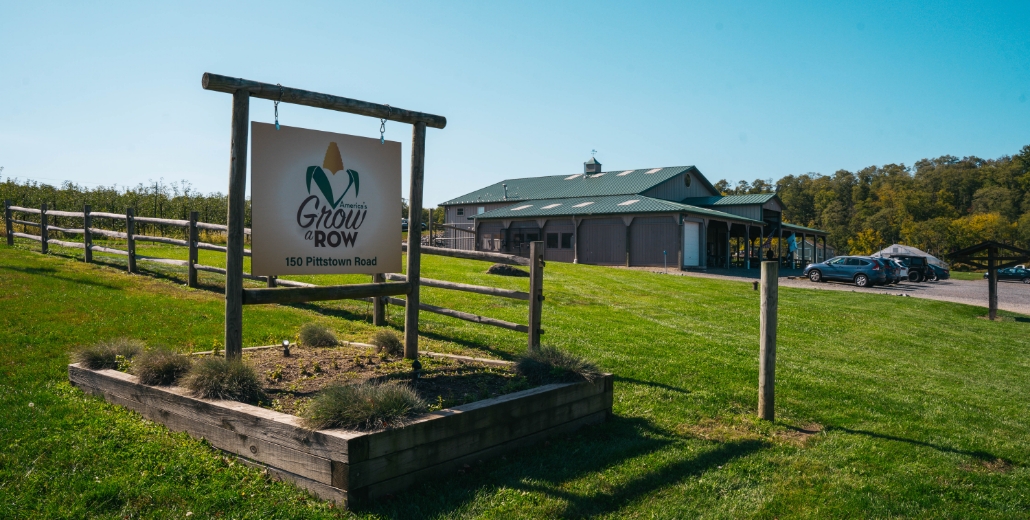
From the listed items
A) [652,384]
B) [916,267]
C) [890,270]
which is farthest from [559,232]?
[652,384]

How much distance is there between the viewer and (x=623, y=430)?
5.44 metres

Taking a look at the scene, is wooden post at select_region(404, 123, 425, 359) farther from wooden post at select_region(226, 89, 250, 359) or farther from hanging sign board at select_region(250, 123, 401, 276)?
wooden post at select_region(226, 89, 250, 359)

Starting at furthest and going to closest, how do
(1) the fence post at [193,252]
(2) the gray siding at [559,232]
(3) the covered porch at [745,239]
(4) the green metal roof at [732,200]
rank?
(4) the green metal roof at [732,200]
(3) the covered porch at [745,239]
(2) the gray siding at [559,232]
(1) the fence post at [193,252]

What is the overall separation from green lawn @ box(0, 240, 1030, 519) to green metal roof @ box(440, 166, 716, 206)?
1078 inches

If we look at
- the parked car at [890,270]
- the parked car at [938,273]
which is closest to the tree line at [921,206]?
the parked car at [938,273]

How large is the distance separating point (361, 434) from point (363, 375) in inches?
73.2

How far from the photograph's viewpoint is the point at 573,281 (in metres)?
18.6

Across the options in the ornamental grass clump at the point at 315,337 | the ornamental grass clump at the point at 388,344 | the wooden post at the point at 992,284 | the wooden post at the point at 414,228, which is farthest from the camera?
the wooden post at the point at 992,284

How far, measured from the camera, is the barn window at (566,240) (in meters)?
35.7

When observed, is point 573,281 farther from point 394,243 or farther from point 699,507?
point 699,507

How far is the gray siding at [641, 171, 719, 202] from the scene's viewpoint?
125 ft

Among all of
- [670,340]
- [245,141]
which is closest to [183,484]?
[245,141]

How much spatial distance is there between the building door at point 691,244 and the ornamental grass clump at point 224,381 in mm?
29018

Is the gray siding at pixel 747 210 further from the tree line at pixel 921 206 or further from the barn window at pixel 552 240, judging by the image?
the tree line at pixel 921 206
